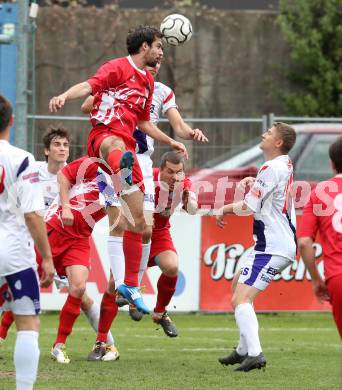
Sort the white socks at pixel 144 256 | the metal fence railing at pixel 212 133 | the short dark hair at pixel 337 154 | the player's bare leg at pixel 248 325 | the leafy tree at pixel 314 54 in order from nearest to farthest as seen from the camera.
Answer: the short dark hair at pixel 337 154, the player's bare leg at pixel 248 325, the white socks at pixel 144 256, the metal fence railing at pixel 212 133, the leafy tree at pixel 314 54

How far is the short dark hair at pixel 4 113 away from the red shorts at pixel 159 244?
13.7ft

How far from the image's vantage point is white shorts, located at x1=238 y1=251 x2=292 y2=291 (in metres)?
9.44

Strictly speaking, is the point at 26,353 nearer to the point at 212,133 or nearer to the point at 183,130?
the point at 183,130

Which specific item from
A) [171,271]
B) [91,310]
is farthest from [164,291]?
[91,310]

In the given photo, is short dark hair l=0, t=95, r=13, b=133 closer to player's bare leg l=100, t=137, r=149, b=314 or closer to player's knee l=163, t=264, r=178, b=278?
player's bare leg l=100, t=137, r=149, b=314

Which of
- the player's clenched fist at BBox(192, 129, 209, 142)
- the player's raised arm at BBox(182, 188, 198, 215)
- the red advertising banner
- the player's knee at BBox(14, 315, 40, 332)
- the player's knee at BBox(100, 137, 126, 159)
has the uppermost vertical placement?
the player's clenched fist at BBox(192, 129, 209, 142)

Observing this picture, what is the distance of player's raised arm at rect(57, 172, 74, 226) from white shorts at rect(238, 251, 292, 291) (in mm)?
1556

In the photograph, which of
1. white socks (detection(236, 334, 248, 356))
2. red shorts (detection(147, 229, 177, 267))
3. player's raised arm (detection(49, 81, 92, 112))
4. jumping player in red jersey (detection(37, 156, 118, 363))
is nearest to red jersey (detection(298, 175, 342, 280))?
player's raised arm (detection(49, 81, 92, 112))

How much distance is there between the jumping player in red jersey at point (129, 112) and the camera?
31.3ft

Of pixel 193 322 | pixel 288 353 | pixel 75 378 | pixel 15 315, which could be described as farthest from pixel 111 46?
pixel 15 315

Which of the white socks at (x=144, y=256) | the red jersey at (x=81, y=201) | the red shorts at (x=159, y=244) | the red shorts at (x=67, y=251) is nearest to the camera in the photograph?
the red shorts at (x=67, y=251)

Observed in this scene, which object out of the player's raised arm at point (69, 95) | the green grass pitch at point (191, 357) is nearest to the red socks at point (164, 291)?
the green grass pitch at point (191, 357)

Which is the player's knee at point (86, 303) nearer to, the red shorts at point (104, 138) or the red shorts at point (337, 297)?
the red shorts at point (104, 138)

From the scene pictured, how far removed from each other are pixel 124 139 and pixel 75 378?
2077mm
